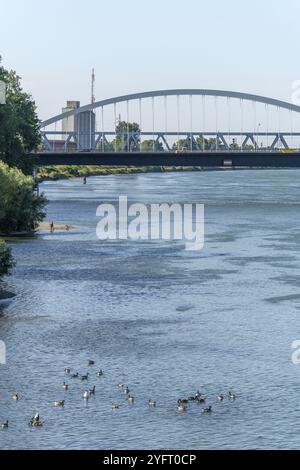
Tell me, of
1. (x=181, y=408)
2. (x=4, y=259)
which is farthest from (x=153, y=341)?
(x=4, y=259)

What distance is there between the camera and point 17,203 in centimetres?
9700

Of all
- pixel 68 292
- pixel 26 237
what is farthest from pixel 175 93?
pixel 68 292

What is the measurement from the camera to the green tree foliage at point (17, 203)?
95.1m

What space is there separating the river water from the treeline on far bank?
14.9 feet

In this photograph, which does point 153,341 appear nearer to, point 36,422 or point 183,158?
point 36,422

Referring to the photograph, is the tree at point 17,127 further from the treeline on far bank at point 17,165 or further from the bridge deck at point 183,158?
the bridge deck at point 183,158

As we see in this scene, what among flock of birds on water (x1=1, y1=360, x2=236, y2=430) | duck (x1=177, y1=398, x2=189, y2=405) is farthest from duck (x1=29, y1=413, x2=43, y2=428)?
duck (x1=177, y1=398, x2=189, y2=405)

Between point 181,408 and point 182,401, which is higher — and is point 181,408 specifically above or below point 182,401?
below

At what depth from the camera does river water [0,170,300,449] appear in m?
42.3

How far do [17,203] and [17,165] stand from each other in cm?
2360

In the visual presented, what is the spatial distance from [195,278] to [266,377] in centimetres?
2673

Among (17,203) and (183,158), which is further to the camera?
(183,158)

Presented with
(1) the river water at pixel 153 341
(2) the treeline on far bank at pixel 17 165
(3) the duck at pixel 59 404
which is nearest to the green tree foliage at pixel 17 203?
(2) the treeline on far bank at pixel 17 165
